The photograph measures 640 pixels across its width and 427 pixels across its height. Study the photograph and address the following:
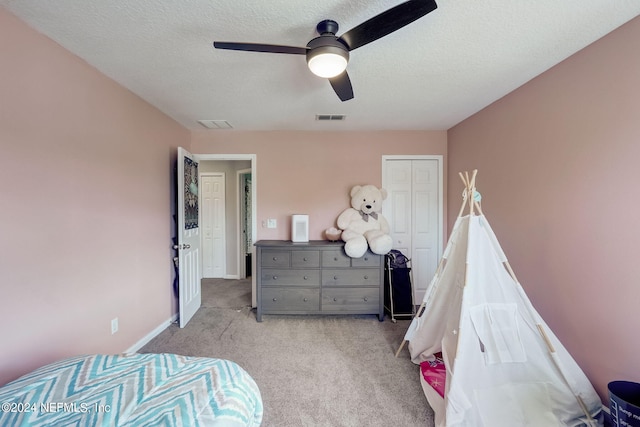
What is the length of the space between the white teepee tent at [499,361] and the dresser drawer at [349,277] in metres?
1.21

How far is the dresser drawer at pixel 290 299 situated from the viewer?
3113mm

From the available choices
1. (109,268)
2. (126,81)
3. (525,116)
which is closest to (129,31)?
(126,81)

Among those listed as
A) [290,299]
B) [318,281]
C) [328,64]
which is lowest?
[290,299]

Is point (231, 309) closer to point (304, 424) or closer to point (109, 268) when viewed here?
point (109, 268)

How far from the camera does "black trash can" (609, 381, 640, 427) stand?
1280mm

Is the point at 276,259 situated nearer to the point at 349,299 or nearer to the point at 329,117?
the point at 349,299

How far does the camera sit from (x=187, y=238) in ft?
10.2

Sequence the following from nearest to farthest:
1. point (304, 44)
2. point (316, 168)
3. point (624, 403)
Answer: point (624, 403), point (304, 44), point (316, 168)

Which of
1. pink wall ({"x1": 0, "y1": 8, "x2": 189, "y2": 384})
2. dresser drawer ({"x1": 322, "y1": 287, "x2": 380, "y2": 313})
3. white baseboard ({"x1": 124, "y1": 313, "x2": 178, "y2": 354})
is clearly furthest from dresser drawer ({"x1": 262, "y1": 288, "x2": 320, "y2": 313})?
pink wall ({"x1": 0, "y1": 8, "x2": 189, "y2": 384})

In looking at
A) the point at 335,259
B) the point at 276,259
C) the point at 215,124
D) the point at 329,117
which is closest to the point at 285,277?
the point at 276,259

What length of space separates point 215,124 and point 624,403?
4044mm

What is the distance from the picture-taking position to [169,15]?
4.70 feet

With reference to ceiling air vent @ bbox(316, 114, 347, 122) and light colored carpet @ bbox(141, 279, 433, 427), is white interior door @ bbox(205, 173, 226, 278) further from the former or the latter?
ceiling air vent @ bbox(316, 114, 347, 122)

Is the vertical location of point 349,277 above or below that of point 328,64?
below
